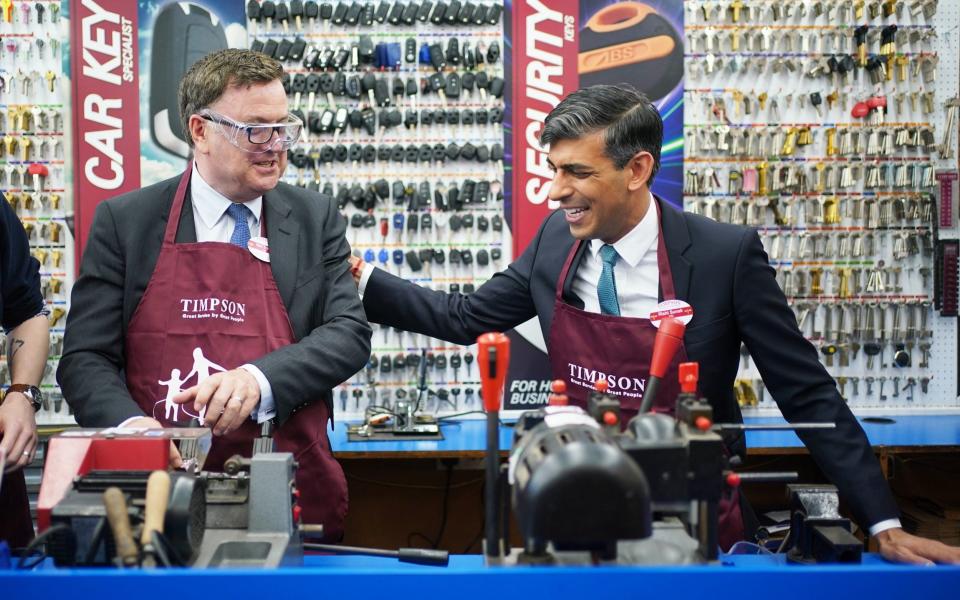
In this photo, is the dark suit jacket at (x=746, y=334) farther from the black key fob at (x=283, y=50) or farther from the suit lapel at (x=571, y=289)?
the black key fob at (x=283, y=50)

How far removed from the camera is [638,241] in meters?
2.51

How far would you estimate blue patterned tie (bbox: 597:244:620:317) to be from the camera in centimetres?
247

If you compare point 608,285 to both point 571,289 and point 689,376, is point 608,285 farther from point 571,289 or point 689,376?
point 689,376

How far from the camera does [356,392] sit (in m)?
4.40

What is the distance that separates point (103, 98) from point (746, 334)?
3443 mm

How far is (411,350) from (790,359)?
2.48 metres

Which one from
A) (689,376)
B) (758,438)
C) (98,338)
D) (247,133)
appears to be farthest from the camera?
(758,438)

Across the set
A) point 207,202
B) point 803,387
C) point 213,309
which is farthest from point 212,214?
point 803,387

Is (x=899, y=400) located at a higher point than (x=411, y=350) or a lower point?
lower

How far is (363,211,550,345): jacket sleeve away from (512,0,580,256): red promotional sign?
1502 millimetres

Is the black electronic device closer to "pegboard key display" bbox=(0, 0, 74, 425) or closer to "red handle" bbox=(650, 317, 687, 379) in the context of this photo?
"pegboard key display" bbox=(0, 0, 74, 425)

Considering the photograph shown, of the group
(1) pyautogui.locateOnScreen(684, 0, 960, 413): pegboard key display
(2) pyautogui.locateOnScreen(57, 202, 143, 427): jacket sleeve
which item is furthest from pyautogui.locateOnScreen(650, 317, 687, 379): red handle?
(1) pyautogui.locateOnScreen(684, 0, 960, 413): pegboard key display

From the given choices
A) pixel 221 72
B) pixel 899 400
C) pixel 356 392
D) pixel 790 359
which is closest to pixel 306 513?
pixel 221 72

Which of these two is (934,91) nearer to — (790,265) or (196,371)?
(790,265)
